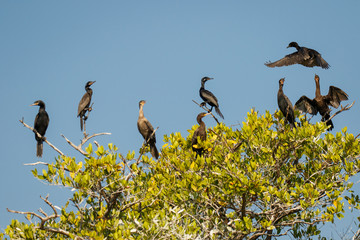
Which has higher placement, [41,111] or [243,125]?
[41,111]

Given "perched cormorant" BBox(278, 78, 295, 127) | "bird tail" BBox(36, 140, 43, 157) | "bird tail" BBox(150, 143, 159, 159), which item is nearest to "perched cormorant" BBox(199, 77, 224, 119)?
"perched cormorant" BBox(278, 78, 295, 127)

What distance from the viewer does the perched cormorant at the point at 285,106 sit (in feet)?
35.8

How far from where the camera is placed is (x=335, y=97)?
12.8m

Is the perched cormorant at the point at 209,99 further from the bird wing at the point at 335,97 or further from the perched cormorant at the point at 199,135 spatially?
the bird wing at the point at 335,97

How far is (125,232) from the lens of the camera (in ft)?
25.5

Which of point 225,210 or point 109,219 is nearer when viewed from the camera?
point 109,219

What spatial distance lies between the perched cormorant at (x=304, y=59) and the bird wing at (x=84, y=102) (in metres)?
4.70

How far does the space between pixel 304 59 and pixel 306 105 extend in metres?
1.27

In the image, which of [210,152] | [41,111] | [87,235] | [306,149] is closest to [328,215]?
[306,149]

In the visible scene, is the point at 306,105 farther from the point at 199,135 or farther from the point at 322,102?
the point at 199,135

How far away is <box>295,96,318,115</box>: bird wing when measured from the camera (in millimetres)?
12906

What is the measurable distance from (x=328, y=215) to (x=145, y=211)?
3197mm

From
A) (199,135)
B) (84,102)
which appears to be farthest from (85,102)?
(199,135)

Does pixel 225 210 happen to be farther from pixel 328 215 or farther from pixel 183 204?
pixel 328 215
